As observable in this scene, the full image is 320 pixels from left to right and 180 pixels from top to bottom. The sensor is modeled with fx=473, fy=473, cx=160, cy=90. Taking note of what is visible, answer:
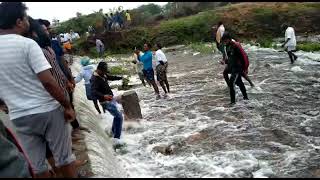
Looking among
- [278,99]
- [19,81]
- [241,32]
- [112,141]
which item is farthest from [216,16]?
[19,81]

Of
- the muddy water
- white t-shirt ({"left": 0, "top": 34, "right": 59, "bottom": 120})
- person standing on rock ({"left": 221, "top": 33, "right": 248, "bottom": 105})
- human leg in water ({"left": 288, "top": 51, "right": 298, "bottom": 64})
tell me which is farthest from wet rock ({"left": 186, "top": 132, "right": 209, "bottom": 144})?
human leg in water ({"left": 288, "top": 51, "right": 298, "bottom": 64})

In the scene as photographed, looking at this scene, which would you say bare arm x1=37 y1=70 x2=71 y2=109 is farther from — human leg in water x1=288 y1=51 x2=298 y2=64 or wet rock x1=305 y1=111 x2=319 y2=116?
human leg in water x1=288 y1=51 x2=298 y2=64

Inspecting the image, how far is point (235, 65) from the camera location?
37.2 ft

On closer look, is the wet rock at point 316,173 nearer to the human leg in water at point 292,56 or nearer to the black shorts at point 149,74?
Answer: the black shorts at point 149,74

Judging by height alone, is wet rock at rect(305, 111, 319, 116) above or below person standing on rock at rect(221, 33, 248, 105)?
below

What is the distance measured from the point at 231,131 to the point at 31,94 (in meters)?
5.78

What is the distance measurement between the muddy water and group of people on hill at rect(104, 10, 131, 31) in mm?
23572

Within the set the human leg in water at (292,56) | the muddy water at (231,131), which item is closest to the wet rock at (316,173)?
the muddy water at (231,131)

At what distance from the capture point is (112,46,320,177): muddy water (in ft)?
24.7

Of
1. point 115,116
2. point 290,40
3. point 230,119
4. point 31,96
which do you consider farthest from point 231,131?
point 290,40

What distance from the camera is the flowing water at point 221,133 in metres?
7.43

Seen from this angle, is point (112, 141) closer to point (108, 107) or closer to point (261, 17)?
point (108, 107)

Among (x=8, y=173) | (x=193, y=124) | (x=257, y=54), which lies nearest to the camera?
(x=8, y=173)

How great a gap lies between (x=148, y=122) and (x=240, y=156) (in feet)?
12.9
